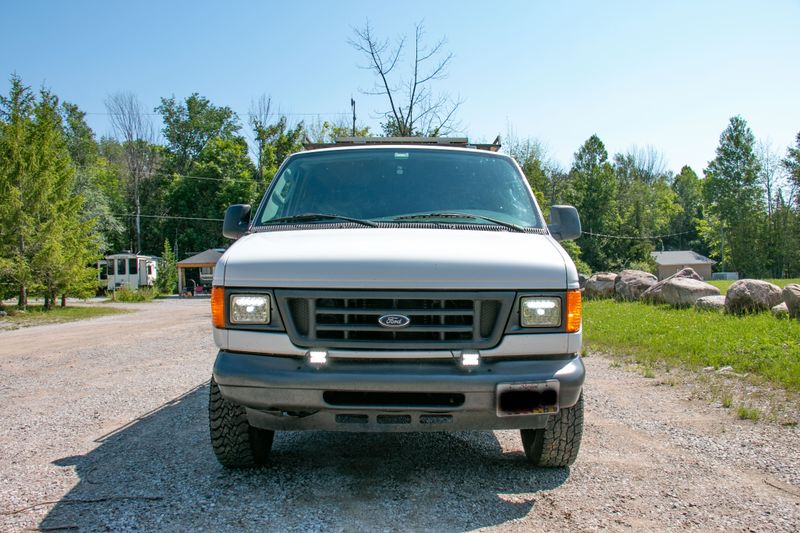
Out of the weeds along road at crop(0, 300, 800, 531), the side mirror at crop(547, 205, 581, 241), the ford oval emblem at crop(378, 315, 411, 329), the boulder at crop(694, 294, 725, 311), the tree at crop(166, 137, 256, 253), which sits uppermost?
the tree at crop(166, 137, 256, 253)

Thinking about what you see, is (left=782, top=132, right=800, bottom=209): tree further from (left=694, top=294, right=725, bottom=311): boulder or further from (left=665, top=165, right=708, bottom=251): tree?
(left=694, top=294, right=725, bottom=311): boulder

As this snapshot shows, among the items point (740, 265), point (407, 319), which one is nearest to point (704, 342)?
point (407, 319)

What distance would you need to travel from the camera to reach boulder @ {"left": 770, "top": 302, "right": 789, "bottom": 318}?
11.3 m

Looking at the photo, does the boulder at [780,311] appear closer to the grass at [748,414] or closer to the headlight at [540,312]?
the grass at [748,414]

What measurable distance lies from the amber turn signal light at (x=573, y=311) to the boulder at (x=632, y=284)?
16.3 meters

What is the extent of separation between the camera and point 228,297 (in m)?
3.61

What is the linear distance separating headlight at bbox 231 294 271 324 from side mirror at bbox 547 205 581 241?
2297mm

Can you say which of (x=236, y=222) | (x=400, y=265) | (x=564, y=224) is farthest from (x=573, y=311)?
(x=236, y=222)

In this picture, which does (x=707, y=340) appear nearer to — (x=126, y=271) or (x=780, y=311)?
(x=780, y=311)

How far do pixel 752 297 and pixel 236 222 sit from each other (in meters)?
11.1

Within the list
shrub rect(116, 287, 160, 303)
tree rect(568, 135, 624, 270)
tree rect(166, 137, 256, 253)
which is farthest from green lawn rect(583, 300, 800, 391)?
tree rect(568, 135, 624, 270)

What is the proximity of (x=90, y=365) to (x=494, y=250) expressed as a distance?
322 inches

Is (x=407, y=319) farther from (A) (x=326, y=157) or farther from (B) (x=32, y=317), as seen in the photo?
(B) (x=32, y=317)

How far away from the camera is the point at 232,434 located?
12.8ft
